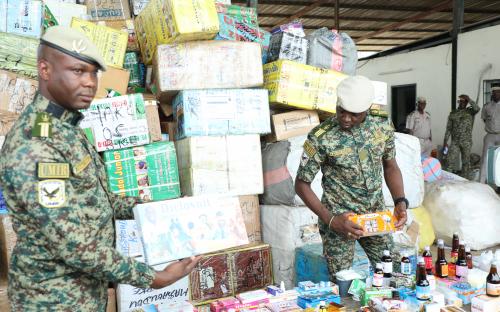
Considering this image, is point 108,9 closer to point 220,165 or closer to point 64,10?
point 64,10

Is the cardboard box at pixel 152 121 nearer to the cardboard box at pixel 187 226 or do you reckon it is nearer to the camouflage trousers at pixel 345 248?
the camouflage trousers at pixel 345 248

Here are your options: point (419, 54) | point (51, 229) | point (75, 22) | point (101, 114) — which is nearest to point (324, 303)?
point (51, 229)

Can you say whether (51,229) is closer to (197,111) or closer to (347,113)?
(347,113)

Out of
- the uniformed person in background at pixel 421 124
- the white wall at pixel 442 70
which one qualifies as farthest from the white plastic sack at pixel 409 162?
the white wall at pixel 442 70

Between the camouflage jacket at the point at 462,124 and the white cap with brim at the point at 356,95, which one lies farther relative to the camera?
→ the camouflage jacket at the point at 462,124

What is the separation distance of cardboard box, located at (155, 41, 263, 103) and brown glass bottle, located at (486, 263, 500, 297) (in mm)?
2329

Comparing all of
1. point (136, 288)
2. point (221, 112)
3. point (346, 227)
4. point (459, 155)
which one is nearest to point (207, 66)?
point (221, 112)

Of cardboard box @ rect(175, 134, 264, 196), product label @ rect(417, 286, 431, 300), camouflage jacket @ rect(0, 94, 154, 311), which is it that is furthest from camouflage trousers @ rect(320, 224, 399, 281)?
cardboard box @ rect(175, 134, 264, 196)

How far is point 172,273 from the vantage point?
1.51 meters

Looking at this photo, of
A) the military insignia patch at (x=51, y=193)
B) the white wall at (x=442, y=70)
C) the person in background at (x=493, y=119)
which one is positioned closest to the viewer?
the military insignia patch at (x=51, y=193)

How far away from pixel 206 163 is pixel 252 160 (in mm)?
377

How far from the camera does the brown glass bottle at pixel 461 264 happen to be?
90.6 inches

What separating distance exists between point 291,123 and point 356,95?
1.98 metres

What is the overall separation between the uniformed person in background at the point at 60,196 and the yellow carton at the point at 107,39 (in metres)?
2.65
